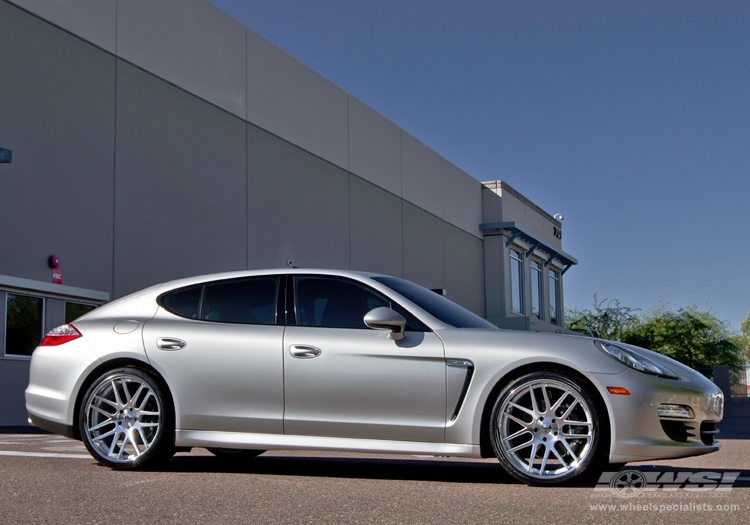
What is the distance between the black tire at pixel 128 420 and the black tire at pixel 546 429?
2.24m

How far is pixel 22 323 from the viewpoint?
17094 mm

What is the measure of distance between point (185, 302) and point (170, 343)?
41 centimetres

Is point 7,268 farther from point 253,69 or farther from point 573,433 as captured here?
point 573,433

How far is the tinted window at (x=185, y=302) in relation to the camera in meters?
6.97

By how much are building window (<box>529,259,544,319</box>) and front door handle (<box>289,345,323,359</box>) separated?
40.2 metres

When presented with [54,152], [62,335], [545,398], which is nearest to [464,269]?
[54,152]

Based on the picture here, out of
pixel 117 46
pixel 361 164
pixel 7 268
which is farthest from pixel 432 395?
pixel 361 164

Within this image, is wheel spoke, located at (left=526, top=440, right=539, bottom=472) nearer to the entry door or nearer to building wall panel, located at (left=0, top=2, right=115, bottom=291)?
the entry door

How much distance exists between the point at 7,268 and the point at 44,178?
6.01ft

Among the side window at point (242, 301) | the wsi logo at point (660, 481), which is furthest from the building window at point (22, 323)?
the wsi logo at point (660, 481)

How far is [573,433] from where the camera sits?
5867mm

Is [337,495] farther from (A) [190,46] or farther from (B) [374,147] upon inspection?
(B) [374,147]

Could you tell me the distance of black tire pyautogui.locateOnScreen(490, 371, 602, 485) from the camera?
5.77 meters

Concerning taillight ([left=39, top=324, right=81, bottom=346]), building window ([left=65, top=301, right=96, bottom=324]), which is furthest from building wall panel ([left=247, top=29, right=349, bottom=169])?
taillight ([left=39, top=324, right=81, bottom=346])
